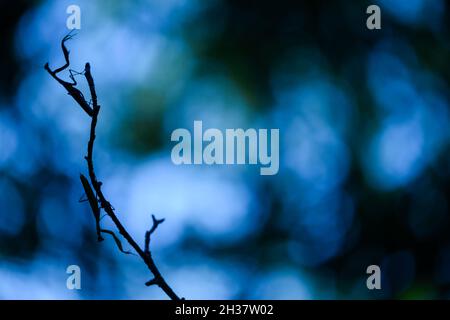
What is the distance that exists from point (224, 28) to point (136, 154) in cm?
39

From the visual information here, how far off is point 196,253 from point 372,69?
2.04 feet

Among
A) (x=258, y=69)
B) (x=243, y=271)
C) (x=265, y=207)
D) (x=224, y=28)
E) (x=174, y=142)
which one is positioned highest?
(x=224, y=28)

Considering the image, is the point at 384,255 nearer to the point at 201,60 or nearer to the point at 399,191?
the point at 399,191

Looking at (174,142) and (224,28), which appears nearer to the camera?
(174,142)

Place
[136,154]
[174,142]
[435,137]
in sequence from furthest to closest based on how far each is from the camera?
[136,154] → [435,137] → [174,142]

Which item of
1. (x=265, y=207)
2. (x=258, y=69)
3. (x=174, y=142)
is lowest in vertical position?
(x=265, y=207)

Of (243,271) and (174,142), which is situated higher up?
(174,142)

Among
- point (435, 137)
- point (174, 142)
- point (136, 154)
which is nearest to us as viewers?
point (174, 142)

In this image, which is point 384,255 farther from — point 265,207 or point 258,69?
point 258,69

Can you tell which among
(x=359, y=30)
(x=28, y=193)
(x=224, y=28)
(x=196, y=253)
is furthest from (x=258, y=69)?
(x=28, y=193)

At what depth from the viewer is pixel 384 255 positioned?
1.41 metres

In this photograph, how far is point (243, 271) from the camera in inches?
55.1

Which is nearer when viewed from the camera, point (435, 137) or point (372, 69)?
point (435, 137)

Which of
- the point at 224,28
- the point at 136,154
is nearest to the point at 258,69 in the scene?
the point at 224,28
